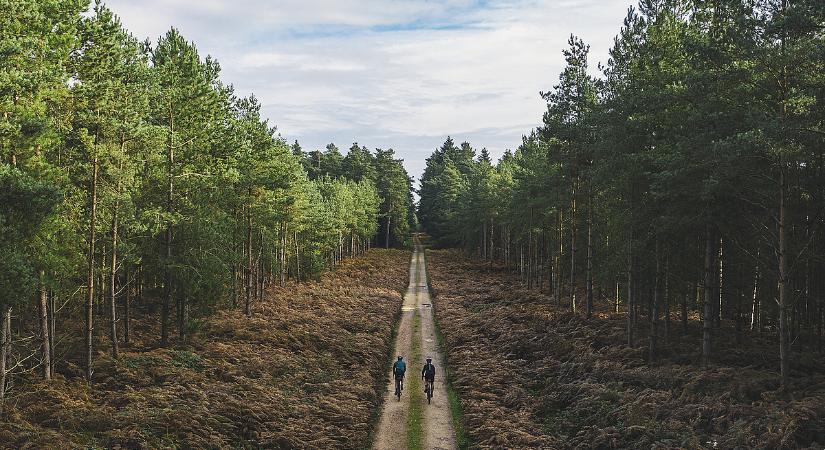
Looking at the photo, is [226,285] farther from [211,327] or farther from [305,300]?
[305,300]

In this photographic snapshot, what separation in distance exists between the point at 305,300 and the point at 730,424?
30078 mm

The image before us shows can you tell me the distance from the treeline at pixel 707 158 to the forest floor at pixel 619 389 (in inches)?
42.6

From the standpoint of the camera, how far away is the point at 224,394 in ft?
56.9

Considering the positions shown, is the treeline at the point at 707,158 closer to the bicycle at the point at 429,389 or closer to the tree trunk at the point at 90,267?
the bicycle at the point at 429,389

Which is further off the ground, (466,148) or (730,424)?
(466,148)

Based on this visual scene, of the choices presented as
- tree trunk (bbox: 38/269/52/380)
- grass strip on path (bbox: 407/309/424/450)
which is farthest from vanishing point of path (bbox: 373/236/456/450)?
tree trunk (bbox: 38/269/52/380)

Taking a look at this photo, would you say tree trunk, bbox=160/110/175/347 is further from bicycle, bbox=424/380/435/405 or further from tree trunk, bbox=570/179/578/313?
tree trunk, bbox=570/179/578/313

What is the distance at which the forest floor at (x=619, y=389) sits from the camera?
13.1m

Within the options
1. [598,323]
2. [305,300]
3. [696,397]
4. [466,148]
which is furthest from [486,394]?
[466,148]

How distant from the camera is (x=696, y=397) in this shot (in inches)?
604

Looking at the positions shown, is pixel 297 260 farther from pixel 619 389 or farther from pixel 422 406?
pixel 619 389

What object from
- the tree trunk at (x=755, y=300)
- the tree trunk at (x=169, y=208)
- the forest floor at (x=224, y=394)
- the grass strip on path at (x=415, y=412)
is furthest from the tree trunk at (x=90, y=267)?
the tree trunk at (x=755, y=300)

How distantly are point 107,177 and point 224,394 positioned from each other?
860cm

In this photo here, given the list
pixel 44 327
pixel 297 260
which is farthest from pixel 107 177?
pixel 297 260
